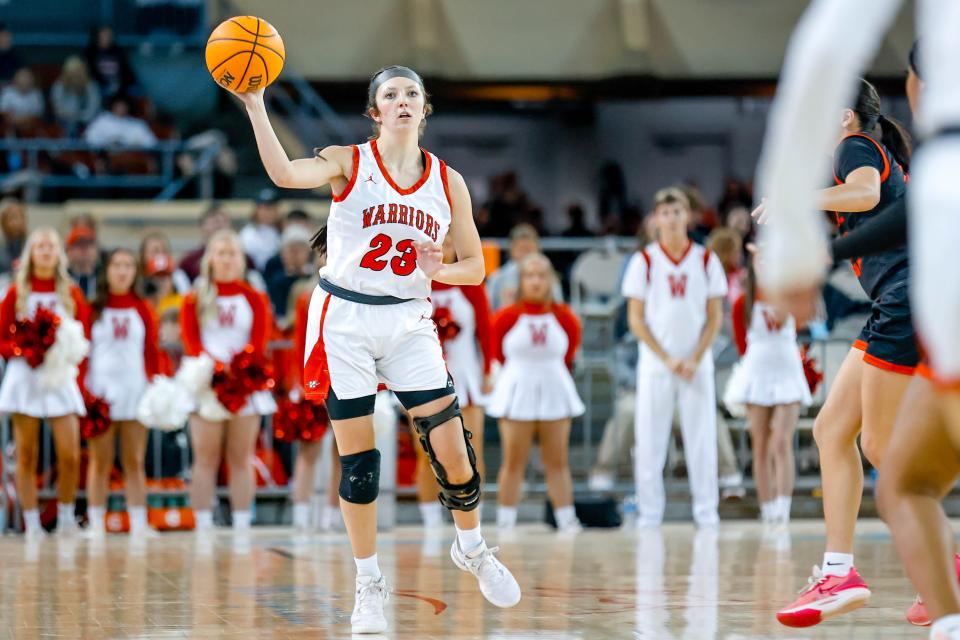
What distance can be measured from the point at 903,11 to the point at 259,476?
12193 millimetres

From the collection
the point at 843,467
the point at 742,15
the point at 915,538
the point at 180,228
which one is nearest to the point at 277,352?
the point at 180,228

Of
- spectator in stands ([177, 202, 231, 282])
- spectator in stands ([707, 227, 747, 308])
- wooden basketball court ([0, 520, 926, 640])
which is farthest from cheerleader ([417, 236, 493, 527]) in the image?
spectator in stands ([177, 202, 231, 282])

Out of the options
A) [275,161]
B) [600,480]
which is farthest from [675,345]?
[275,161]

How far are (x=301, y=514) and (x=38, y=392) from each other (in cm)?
215

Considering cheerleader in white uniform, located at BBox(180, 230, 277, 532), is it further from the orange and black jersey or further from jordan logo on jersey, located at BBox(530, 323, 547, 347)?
the orange and black jersey

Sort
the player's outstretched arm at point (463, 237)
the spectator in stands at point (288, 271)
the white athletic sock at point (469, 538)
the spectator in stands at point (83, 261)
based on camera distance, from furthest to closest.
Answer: the spectator in stands at point (288, 271), the spectator in stands at point (83, 261), the white athletic sock at point (469, 538), the player's outstretched arm at point (463, 237)

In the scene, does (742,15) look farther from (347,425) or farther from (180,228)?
(347,425)

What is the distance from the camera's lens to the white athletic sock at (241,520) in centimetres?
1109

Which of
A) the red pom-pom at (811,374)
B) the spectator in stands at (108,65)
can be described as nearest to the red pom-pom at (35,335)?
the red pom-pom at (811,374)

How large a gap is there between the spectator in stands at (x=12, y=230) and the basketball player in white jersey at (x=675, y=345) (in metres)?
5.76

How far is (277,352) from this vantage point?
12.2 m

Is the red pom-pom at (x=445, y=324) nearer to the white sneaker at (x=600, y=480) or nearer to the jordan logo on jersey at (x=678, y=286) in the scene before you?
the jordan logo on jersey at (x=678, y=286)

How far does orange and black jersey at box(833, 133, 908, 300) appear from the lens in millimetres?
5480

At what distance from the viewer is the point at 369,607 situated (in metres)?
5.66
